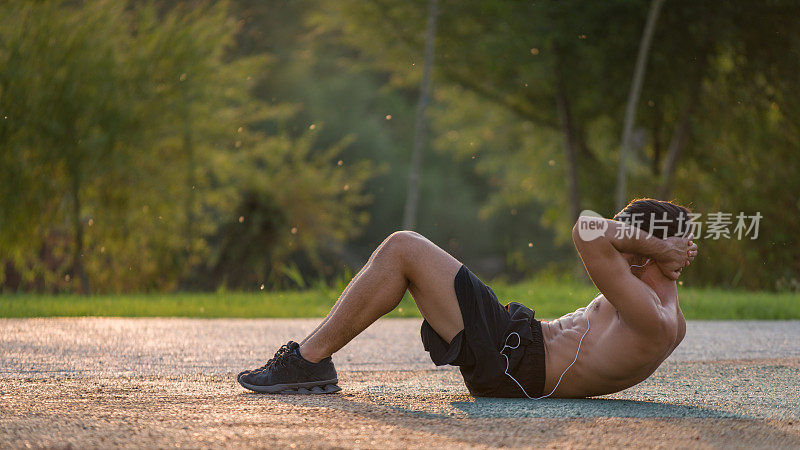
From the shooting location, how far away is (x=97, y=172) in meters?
12.9

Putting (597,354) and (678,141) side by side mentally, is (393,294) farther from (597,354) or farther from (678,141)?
(678,141)

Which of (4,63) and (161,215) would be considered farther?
(161,215)

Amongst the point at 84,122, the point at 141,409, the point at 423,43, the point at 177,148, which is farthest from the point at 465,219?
the point at 141,409

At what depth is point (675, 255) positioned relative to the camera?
3.61 metres

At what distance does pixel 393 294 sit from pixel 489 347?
46cm

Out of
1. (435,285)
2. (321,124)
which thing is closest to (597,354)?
(435,285)

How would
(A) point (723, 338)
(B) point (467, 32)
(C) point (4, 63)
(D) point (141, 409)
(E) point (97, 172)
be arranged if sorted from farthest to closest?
1. (B) point (467, 32)
2. (E) point (97, 172)
3. (C) point (4, 63)
4. (A) point (723, 338)
5. (D) point (141, 409)

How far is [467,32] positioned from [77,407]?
1323cm

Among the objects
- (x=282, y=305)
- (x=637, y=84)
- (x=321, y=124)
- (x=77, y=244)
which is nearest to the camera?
(x=282, y=305)

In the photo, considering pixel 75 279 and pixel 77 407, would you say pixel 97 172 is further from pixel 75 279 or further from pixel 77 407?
pixel 77 407

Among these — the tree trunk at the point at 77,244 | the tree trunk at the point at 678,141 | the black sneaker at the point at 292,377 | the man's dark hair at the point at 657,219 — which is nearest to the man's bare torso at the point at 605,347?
the man's dark hair at the point at 657,219

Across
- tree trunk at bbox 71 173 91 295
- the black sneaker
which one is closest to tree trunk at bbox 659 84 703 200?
tree trunk at bbox 71 173 91 295

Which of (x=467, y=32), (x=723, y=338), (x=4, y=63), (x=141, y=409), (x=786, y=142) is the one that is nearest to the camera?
(x=141, y=409)

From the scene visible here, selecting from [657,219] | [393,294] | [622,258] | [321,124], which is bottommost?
[393,294]
